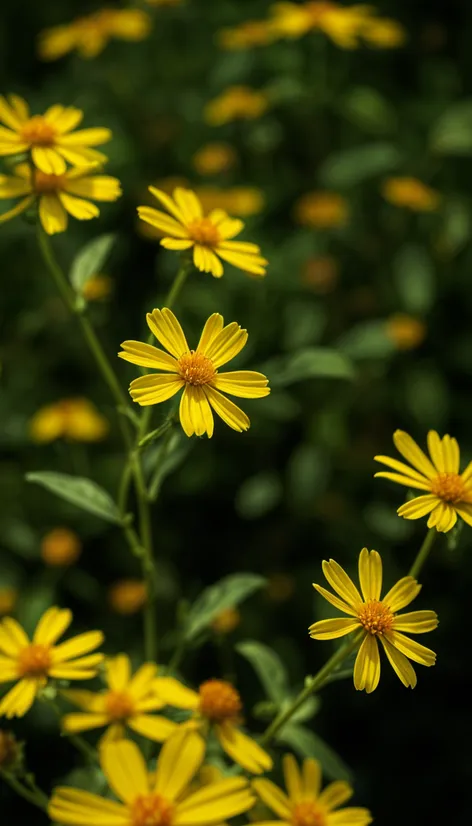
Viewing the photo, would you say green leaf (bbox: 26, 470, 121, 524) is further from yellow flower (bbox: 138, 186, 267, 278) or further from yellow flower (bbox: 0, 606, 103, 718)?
yellow flower (bbox: 138, 186, 267, 278)

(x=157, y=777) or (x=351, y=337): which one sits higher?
(x=351, y=337)

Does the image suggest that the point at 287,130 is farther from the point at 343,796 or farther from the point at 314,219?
the point at 343,796

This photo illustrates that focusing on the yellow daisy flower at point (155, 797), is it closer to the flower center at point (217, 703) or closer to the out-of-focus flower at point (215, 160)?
the flower center at point (217, 703)

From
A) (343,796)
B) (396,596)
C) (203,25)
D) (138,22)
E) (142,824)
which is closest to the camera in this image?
(142,824)

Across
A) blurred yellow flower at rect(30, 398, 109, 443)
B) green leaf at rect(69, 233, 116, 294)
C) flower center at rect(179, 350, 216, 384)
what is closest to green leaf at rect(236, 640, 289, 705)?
flower center at rect(179, 350, 216, 384)

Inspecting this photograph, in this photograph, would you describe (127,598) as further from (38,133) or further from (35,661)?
(38,133)

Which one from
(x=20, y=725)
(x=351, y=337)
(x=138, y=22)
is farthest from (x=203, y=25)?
(x=20, y=725)
